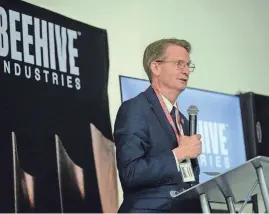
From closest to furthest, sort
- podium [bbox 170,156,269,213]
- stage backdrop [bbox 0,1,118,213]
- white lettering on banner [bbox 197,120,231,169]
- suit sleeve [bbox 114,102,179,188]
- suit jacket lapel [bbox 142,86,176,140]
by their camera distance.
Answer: podium [bbox 170,156,269,213], suit sleeve [bbox 114,102,179,188], suit jacket lapel [bbox 142,86,176,140], stage backdrop [bbox 0,1,118,213], white lettering on banner [bbox 197,120,231,169]

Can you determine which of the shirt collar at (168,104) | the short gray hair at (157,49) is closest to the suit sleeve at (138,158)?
the shirt collar at (168,104)

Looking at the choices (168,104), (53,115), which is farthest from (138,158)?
(53,115)

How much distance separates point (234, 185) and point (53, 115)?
3.50ft

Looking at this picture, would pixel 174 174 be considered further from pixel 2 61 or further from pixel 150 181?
pixel 2 61

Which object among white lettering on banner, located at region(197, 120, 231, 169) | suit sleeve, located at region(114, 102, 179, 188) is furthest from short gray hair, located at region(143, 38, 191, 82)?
white lettering on banner, located at region(197, 120, 231, 169)

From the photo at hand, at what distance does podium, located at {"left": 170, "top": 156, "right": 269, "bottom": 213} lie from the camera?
194 cm

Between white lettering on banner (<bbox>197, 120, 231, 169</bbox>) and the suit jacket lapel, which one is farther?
white lettering on banner (<bbox>197, 120, 231, 169</bbox>)

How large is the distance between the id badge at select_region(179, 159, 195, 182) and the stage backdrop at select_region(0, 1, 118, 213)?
2.64 ft

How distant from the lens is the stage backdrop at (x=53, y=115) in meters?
2.66

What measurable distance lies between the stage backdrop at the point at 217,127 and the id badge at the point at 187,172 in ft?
4.19

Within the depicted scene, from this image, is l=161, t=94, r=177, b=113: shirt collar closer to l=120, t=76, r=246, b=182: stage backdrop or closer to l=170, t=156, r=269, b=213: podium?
l=170, t=156, r=269, b=213: podium

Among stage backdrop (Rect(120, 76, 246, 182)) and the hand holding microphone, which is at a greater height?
stage backdrop (Rect(120, 76, 246, 182))

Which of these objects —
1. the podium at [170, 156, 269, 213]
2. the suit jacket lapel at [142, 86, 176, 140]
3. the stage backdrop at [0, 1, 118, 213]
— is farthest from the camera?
the stage backdrop at [0, 1, 118, 213]

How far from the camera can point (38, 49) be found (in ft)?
9.46
